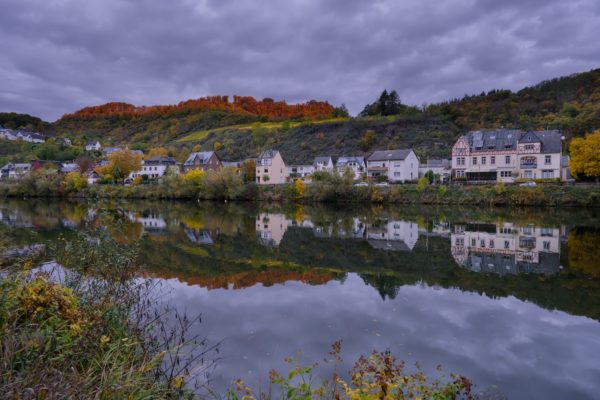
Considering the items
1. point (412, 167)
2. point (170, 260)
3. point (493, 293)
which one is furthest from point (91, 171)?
point (493, 293)

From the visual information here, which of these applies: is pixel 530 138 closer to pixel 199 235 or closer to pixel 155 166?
pixel 199 235

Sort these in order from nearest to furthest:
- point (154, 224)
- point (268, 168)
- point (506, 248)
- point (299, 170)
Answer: point (506, 248), point (154, 224), point (268, 168), point (299, 170)

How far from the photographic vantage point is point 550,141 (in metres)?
58.4

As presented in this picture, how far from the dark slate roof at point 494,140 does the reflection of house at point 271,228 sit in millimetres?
37735

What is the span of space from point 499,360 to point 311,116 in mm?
143777

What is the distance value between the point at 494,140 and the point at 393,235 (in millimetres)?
42454

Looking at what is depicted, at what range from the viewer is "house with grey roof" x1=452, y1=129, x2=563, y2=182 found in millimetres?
58062

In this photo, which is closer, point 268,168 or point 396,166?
point 396,166

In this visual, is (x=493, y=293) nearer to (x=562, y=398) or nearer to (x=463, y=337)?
(x=463, y=337)

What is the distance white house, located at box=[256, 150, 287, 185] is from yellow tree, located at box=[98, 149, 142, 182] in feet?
91.1

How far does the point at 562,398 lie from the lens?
7.79 meters

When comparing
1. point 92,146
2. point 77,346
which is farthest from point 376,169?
point 92,146

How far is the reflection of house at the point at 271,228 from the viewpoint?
2820 centimetres

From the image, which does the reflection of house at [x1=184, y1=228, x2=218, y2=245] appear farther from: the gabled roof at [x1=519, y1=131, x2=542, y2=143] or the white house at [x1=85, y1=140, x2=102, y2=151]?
the white house at [x1=85, y1=140, x2=102, y2=151]
